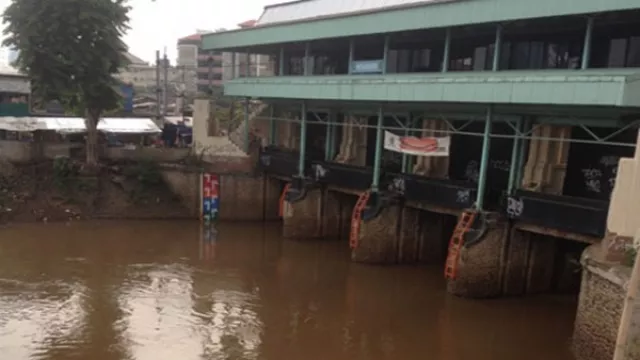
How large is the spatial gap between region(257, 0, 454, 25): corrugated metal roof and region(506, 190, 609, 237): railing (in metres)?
9.28

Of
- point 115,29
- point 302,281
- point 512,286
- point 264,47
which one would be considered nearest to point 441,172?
point 512,286

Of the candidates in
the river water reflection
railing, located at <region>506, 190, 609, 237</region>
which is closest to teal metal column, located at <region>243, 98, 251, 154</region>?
the river water reflection

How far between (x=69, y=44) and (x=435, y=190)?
1778 centimetres

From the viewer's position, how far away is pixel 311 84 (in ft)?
77.3

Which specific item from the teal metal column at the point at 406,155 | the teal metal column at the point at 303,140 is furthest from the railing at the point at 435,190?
the teal metal column at the point at 303,140

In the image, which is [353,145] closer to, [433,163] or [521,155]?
[433,163]

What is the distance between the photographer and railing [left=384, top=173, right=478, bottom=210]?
19688mm

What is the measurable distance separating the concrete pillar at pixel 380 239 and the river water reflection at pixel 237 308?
1.93ft

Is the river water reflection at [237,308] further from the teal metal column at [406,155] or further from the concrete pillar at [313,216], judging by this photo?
the teal metal column at [406,155]

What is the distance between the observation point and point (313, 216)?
26.2 meters

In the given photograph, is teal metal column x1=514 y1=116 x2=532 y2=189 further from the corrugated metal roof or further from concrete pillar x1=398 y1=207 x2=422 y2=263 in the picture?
the corrugated metal roof

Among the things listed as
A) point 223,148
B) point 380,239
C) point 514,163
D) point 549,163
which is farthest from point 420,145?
point 223,148

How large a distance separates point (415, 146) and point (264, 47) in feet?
35.8

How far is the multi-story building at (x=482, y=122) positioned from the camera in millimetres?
16141
